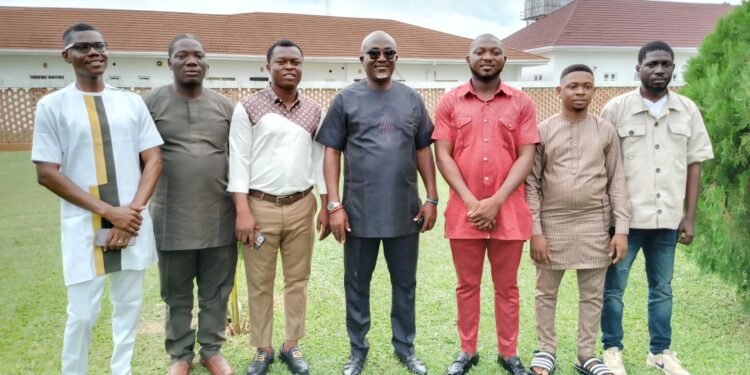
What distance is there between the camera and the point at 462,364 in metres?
3.58

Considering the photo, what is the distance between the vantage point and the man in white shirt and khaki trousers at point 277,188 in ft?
11.2

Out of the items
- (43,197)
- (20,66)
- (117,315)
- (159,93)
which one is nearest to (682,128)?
(159,93)

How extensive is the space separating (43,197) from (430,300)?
24.2 ft

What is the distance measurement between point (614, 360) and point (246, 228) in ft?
7.60

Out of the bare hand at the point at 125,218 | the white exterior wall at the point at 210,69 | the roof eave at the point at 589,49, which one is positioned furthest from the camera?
the roof eave at the point at 589,49

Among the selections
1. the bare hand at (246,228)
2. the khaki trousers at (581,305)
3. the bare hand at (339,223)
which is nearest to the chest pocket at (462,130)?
the bare hand at (339,223)

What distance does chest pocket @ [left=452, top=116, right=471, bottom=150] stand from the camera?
11.2 feet

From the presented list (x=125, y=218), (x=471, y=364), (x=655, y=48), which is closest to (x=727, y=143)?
(x=655, y=48)

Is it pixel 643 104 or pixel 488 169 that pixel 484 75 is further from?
pixel 643 104

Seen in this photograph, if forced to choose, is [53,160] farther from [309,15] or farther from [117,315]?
[309,15]

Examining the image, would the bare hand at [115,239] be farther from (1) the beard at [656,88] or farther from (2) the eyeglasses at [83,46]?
(1) the beard at [656,88]

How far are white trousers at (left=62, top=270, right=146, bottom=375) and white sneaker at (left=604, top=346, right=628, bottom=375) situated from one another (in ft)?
8.94

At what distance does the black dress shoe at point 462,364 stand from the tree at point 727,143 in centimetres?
201

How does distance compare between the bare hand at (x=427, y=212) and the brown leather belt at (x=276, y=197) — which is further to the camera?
the bare hand at (x=427, y=212)
